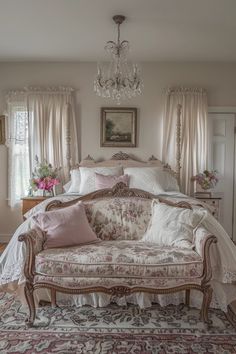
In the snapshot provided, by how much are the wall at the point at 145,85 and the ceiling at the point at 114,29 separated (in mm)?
187

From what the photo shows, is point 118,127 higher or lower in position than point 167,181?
higher

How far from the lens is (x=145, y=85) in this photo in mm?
5027

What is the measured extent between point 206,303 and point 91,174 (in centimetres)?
242

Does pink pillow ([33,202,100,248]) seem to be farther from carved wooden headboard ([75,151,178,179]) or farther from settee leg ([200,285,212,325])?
carved wooden headboard ([75,151,178,179])

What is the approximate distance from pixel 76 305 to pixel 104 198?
1011 millimetres

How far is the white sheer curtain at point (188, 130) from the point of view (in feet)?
16.2

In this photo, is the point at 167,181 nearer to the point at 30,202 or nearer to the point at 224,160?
the point at 224,160

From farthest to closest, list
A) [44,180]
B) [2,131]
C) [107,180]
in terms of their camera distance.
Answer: [2,131], [44,180], [107,180]

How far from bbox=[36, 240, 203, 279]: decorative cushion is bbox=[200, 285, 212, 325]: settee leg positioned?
0.39 feet

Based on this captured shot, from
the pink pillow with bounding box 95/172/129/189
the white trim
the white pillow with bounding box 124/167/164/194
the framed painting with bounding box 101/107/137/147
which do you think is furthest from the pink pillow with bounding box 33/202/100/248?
the white trim

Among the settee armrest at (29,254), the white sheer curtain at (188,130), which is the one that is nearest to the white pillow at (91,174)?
the white sheer curtain at (188,130)

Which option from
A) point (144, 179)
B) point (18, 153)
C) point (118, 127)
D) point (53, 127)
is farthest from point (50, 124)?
point (144, 179)

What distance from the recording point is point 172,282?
237 cm

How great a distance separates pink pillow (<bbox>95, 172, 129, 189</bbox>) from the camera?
413cm
